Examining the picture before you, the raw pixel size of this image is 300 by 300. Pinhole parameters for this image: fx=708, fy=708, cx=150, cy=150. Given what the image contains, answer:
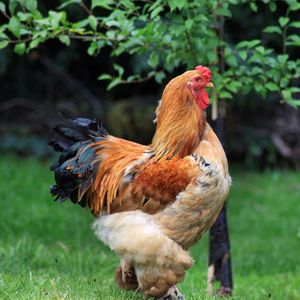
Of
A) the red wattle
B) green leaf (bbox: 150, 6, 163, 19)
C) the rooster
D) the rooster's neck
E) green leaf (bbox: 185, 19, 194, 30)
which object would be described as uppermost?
green leaf (bbox: 150, 6, 163, 19)

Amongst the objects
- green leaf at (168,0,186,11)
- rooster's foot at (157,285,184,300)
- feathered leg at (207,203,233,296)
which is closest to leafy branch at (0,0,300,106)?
green leaf at (168,0,186,11)

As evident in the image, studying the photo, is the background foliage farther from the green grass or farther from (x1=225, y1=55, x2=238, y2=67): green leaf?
the green grass

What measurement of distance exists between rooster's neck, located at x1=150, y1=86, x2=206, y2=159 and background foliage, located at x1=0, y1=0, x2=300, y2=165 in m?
0.56

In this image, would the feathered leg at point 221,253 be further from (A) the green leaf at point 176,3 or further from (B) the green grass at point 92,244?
(A) the green leaf at point 176,3

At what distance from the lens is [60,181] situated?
546 centimetres

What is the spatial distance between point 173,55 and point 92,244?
101 inches

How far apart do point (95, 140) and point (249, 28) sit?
6.78m

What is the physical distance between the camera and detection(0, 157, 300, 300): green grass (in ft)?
18.2

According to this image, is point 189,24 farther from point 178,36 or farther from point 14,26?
point 14,26

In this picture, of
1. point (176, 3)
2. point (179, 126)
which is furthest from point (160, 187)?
point (176, 3)

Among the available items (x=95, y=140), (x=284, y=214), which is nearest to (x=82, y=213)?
(x=284, y=214)

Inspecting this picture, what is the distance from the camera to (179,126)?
5.14 metres

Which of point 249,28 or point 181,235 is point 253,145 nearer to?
point 249,28

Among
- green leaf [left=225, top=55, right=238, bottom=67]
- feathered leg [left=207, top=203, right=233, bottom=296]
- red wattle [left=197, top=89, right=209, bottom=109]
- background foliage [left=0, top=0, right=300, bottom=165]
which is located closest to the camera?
red wattle [left=197, top=89, right=209, bottom=109]
